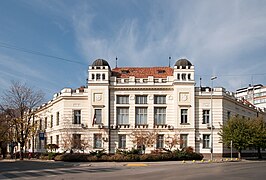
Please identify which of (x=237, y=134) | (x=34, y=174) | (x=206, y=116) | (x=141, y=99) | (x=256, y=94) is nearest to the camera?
(x=34, y=174)

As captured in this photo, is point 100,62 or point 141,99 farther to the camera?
point 100,62

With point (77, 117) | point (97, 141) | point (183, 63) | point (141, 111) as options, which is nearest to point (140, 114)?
point (141, 111)

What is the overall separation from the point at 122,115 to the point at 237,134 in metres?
16.9

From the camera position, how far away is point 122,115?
57.4 meters

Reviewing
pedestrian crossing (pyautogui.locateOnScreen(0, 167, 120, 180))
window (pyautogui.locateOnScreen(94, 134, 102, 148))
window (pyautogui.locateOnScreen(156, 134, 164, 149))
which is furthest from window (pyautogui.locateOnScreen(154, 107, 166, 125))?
pedestrian crossing (pyautogui.locateOnScreen(0, 167, 120, 180))

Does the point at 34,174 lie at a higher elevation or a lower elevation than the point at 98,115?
lower

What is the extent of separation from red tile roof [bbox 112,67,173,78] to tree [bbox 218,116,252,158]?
13.2m

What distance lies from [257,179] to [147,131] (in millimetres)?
35089

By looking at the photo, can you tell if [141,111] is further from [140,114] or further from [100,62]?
[100,62]

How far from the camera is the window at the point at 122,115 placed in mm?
57188

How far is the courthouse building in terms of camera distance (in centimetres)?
5597

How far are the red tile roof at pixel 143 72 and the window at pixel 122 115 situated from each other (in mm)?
5777

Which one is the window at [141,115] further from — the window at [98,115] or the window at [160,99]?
the window at [98,115]

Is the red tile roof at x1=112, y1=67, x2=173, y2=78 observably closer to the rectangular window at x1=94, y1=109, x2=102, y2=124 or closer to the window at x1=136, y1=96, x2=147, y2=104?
the window at x1=136, y1=96, x2=147, y2=104
